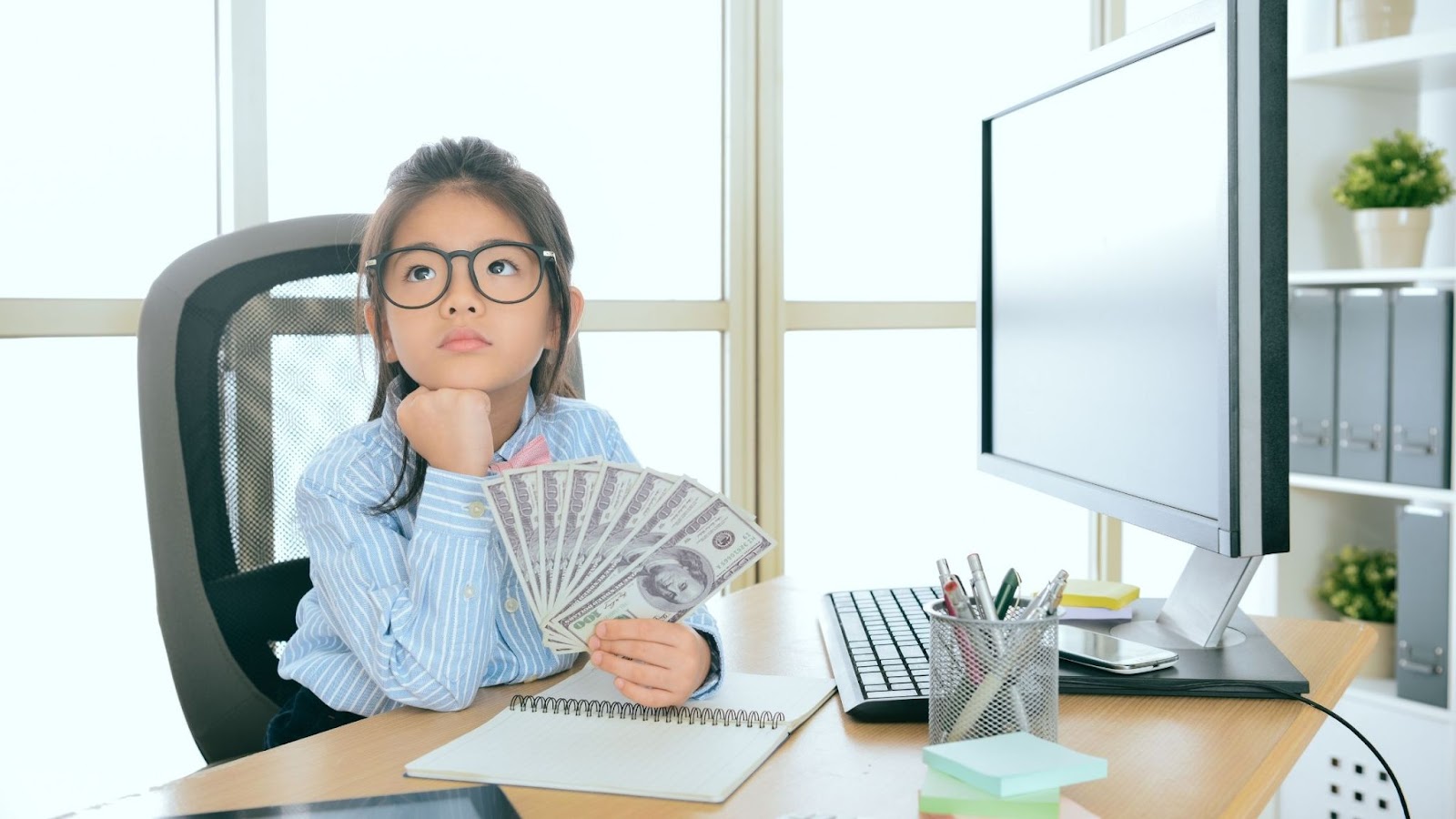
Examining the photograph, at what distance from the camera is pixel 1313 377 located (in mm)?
2189

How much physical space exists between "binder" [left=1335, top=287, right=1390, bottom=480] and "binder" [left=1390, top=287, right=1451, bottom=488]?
2 cm

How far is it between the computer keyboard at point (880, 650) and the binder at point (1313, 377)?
Result: 1.26 metres

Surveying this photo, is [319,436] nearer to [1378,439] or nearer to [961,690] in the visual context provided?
[961,690]

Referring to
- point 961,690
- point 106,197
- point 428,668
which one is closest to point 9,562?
point 106,197

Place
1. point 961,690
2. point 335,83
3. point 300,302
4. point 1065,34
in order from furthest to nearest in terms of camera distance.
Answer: point 1065,34 < point 335,83 < point 300,302 < point 961,690

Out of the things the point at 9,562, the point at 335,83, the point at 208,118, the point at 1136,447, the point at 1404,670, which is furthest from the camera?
the point at 1404,670

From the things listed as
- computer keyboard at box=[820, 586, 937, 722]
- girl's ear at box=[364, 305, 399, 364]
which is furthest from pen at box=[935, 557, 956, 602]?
girl's ear at box=[364, 305, 399, 364]

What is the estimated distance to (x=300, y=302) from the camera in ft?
3.96

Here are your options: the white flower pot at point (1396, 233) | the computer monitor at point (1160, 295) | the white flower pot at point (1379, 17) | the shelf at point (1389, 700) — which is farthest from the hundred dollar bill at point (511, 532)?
the white flower pot at point (1379, 17)

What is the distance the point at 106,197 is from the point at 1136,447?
1.32 meters

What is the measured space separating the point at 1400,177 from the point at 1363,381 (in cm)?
39

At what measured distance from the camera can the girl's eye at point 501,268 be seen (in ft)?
3.34

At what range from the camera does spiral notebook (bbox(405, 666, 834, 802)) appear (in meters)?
0.77

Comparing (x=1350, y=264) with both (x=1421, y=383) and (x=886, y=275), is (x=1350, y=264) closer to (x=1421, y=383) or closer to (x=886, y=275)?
(x=1421, y=383)
